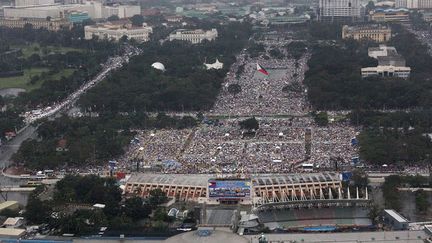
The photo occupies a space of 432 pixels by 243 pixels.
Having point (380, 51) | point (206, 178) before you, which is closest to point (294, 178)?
point (206, 178)

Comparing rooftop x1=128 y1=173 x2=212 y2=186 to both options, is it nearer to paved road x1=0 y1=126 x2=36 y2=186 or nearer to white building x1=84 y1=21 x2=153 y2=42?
paved road x1=0 y1=126 x2=36 y2=186

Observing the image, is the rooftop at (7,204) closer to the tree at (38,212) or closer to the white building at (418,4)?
the tree at (38,212)

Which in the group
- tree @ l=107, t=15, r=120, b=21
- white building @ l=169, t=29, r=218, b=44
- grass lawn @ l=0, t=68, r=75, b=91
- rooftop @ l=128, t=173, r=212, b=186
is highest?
tree @ l=107, t=15, r=120, b=21

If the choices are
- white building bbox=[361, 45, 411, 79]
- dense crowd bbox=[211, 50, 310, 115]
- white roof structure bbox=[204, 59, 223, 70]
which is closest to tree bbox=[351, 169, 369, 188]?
dense crowd bbox=[211, 50, 310, 115]

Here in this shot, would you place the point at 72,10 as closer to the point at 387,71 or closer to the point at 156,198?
the point at 387,71

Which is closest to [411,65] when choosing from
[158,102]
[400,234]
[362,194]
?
[158,102]

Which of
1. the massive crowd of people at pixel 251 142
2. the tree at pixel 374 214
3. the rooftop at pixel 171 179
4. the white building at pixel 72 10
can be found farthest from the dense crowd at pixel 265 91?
the white building at pixel 72 10
